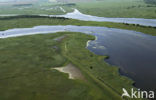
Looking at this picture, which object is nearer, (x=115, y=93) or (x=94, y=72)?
(x=115, y=93)

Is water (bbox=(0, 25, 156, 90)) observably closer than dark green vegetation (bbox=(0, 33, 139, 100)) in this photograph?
No

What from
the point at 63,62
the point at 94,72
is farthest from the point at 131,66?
the point at 63,62

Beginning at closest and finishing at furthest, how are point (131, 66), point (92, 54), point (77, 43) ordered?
point (131, 66) → point (92, 54) → point (77, 43)

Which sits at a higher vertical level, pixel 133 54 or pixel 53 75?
pixel 133 54

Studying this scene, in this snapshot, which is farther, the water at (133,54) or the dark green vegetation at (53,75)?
the water at (133,54)

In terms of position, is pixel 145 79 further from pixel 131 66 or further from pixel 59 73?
pixel 59 73

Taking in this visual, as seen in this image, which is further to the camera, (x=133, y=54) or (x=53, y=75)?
(x=133, y=54)

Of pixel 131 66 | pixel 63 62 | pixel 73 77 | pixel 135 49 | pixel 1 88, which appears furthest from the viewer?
pixel 135 49
